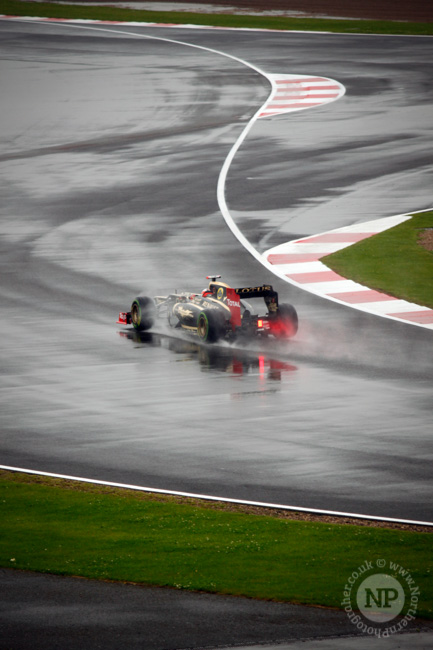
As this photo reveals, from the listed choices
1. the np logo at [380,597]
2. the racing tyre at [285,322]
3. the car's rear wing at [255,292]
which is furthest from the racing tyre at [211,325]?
the np logo at [380,597]

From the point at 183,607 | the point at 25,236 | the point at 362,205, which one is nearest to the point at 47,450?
the point at 183,607

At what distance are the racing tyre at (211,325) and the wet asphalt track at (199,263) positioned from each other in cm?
39

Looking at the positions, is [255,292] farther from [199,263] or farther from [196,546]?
[196,546]

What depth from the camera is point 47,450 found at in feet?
47.3

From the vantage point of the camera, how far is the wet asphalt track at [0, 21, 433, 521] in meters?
14.1

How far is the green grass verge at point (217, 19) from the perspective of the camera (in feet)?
209

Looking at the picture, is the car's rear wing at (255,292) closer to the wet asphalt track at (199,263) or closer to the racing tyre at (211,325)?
the racing tyre at (211,325)

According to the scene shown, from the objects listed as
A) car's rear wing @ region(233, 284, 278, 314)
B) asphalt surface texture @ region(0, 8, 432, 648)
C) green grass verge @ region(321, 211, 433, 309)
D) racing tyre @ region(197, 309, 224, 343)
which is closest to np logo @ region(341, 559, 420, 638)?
asphalt surface texture @ region(0, 8, 432, 648)

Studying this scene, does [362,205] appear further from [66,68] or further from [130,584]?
[66,68]

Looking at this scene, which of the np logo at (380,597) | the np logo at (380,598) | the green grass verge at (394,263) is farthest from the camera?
the green grass verge at (394,263)

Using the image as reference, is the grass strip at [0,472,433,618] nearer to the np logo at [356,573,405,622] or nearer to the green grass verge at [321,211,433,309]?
the np logo at [356,573,405,622]

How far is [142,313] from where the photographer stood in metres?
21.1

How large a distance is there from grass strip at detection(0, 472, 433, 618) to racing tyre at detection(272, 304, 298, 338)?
8.14m

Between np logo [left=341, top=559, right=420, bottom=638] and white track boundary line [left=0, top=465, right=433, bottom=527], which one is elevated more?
np logo [left=341, top=559, right=420, bottom=638]
